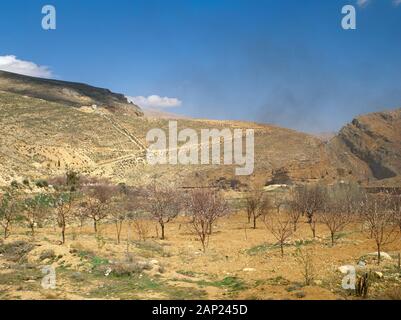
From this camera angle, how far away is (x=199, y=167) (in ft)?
197

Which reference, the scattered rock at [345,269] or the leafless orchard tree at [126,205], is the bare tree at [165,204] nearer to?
the leafless orchard tree at [126,205]

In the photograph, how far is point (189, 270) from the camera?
637 inches

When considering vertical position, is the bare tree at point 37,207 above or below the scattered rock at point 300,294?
above

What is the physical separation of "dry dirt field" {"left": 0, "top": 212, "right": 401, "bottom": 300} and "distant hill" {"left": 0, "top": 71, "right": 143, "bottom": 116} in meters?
65.5

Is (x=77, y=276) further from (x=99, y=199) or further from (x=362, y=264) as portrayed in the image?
(x=99, y=199)

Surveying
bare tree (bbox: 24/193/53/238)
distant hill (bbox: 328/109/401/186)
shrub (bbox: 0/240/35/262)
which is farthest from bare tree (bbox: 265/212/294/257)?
distant hill (bbox: 328/109/401/186)

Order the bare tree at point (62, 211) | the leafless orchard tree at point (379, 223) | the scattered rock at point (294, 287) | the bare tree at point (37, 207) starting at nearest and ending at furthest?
the scattered rock at point (294, 287) < the leafless orchard tree at point (379, 223) < the bare tree at point (62, 211) < the bare tree at point (37, 207)

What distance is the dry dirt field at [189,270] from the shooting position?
11.9m

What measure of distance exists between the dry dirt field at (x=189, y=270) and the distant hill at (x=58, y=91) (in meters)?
65.5

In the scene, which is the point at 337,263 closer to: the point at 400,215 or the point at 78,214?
the point at 400,215

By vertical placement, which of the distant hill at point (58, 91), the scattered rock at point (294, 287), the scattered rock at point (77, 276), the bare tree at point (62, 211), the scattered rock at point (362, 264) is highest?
the distant hill at point (58, 91)

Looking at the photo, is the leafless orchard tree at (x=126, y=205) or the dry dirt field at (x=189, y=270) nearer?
the dry dirt field at (x=189, y=270)

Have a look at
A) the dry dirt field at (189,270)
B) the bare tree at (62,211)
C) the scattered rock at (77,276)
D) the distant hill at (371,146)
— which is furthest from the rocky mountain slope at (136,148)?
the scattered rock at (77,276)

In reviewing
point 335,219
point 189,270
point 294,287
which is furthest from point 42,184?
point 294,287
